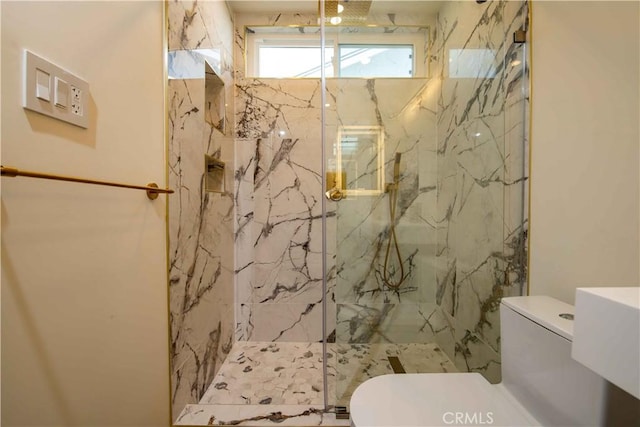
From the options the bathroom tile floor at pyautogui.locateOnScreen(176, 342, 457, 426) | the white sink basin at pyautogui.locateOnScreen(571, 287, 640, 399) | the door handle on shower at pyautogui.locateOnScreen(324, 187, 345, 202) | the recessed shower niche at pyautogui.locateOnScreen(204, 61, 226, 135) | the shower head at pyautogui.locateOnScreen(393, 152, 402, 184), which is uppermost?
the recessed shower niche at pyautogui.locateOnScreen(204, 61, 226, 135)

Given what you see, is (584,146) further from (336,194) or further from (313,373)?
(313,373)

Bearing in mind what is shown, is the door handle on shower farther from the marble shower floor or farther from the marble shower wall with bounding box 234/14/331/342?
A: the marble shower floor

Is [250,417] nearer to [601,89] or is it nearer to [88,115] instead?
[88,115]

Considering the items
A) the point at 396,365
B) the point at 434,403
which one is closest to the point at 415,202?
the point at 396,365

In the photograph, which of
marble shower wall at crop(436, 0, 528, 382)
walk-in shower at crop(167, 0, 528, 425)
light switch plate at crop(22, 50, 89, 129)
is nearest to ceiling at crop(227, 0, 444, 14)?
walk-in shower at crop(167, 0, 528, 425)

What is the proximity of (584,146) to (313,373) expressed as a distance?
176cm

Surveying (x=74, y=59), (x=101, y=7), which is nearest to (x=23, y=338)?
(x=74, y=59)

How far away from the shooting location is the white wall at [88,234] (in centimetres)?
63

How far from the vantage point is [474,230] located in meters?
1.44

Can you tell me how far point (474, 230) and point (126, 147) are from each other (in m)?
1.72

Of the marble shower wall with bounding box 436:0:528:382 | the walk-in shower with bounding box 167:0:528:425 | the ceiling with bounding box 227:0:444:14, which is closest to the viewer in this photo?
the marble shower wall with bounding box 436:0:528:382

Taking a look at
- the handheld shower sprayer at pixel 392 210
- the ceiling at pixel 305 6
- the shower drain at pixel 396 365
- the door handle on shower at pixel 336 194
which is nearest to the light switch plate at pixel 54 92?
the door handle on shower at pixel 336 194

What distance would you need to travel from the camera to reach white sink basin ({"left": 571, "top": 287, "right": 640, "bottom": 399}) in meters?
0.41

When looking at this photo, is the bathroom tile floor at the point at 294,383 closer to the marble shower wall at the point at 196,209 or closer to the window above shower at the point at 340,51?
the marble shower wall at the point at 196,209
